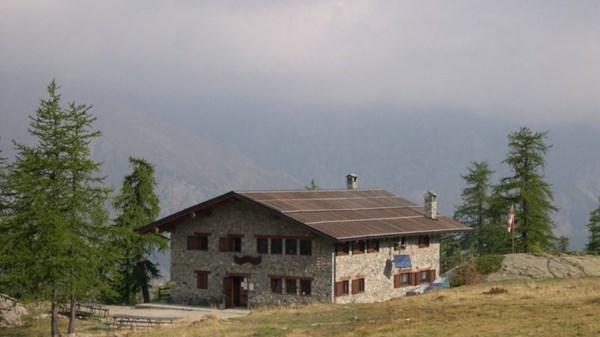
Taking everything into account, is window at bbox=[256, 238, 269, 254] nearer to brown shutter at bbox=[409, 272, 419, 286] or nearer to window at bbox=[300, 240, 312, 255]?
window at bbox=[300, 240, 312, 255]

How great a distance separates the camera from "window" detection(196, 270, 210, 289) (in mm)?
61594

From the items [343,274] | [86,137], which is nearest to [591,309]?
[343,274]

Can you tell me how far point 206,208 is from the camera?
61.7 m

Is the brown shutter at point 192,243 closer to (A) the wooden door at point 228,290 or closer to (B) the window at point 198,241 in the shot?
(B) the window at point 198,241

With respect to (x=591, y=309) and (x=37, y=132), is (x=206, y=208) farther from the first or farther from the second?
(x=591, y=309)

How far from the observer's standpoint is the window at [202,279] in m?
61.6

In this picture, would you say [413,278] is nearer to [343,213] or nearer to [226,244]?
[343,213]

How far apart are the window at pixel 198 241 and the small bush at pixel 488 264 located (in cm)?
1747

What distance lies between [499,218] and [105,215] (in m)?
43.7

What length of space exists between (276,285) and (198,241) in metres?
6.54

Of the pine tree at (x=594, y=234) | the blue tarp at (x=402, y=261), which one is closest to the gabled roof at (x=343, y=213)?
the blue tarp at (x=402, y=261)

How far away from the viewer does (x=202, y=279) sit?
61.8m

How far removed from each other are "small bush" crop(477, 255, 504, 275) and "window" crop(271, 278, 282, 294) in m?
12.1

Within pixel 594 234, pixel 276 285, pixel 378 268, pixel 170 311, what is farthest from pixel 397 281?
pixel 594 234
